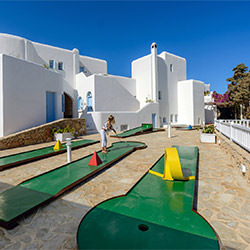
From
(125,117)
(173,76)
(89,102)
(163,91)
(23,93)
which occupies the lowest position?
(125,117)

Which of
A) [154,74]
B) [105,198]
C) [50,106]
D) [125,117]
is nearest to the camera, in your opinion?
[105,198]

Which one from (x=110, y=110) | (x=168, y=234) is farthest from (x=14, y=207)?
(x=110, y=110)

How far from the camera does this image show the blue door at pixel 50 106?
12820 mm

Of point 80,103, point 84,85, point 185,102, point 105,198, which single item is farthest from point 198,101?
point 105,198

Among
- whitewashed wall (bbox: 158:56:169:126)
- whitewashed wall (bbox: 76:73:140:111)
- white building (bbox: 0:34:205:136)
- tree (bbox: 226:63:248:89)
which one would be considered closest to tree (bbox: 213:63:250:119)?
tree (bbox: 226:63:248:89)

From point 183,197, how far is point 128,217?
132 cm

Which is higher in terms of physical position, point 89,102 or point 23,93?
point 89,102

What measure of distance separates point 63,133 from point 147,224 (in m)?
10.5

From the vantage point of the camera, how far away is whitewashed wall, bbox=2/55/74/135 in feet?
33.0

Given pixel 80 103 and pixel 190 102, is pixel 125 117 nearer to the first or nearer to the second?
pixel 80 103

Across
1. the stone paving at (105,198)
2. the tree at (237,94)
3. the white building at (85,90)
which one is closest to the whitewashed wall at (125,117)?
the white building at (85,90)

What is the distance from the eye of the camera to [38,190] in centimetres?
384

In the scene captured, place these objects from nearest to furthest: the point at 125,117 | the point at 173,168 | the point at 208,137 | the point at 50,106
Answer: the point at 173,168 → the point at 208,137 → the point at 50,106 → the point at 125,117

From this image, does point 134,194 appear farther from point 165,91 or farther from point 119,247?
point 165,91
